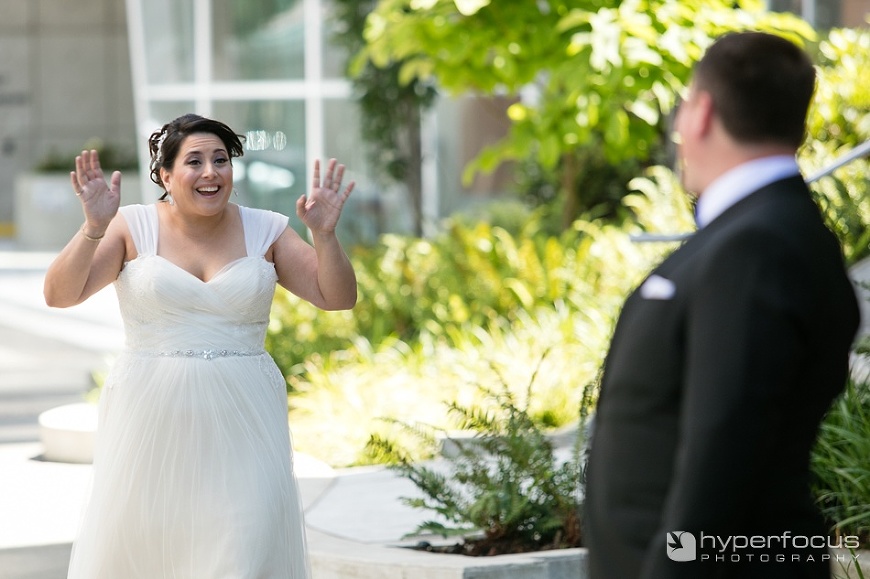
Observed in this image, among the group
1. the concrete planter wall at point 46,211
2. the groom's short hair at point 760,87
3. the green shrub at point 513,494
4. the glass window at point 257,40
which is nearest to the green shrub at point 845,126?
the green shrub at point 513,494

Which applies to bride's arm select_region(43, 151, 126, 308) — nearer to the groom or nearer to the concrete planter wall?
the groom

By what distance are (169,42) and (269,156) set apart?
2165 mm

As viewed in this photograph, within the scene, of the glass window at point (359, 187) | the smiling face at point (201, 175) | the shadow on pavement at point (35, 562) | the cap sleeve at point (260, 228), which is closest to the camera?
the smiling face at point (201, 175)

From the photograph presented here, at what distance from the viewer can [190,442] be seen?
4293 millimetres

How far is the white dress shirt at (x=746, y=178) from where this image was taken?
6.69 feet

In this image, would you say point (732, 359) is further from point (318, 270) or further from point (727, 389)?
point (318, 270)

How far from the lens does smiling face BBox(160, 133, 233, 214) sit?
14.2 feet

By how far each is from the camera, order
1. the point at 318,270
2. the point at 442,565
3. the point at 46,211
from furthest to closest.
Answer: the point at 46,211 < the point at 442,565 < the point at 318,270

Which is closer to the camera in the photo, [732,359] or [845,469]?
[732,359]

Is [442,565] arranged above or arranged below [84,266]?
below

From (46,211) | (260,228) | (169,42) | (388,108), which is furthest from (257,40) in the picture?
(260,228)

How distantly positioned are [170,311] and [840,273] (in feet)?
9.10

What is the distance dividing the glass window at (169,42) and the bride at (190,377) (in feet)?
45.0

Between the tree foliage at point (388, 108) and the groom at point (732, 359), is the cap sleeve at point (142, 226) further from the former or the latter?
the tree foliage at point (388, 108)
